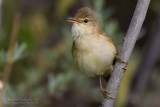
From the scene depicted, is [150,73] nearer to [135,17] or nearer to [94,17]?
[94,17]

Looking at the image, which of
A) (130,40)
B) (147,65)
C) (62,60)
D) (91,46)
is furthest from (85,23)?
(147,65)

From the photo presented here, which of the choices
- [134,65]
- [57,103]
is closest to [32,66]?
[57,103]

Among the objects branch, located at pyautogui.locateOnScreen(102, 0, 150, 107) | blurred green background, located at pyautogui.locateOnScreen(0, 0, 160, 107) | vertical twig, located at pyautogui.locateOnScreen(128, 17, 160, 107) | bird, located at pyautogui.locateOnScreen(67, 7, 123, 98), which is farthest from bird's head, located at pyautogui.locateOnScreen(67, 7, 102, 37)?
vertical twig, located at pyautogui.locateOnScreen(128, 17, 160, 107)

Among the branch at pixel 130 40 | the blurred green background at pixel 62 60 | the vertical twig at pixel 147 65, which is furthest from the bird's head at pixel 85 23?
the vertical twig at pixel 147 65

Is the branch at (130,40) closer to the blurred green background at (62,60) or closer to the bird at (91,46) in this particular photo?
the bird at (91,46)

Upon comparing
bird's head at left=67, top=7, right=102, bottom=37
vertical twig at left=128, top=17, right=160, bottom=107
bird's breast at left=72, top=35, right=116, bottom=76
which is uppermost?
bird's head at left=67, top=7, right=102, bottom=37

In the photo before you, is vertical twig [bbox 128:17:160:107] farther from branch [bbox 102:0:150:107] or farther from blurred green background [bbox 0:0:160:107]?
branch [bbox 102:0:150:107]
